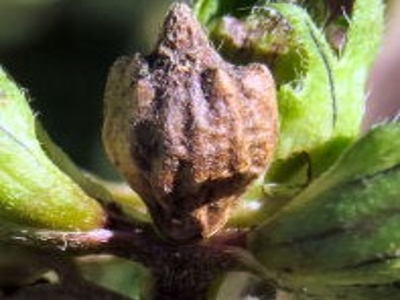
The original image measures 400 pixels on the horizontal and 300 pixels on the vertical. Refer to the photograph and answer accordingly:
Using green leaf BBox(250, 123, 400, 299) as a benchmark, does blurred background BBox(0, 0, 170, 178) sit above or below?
above

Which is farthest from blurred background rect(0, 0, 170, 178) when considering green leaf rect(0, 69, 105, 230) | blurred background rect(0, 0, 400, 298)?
green leaf rect(0, 69, 105, 230)

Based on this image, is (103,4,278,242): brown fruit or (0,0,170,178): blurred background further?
(0,0,170,178): blurred background

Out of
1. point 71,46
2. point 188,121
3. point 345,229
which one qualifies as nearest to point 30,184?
point 188,121

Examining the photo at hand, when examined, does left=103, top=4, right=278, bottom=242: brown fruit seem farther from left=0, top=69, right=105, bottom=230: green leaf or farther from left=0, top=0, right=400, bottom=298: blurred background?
left=0, top=0, right=400, bottom=298: blurred background

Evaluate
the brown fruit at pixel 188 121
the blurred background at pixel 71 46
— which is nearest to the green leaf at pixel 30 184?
the brown fruit at pixel 188 121

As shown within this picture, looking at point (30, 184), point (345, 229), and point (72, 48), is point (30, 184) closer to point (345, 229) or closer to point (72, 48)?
point (345, 229)

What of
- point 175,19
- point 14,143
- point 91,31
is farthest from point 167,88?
point 91,31
